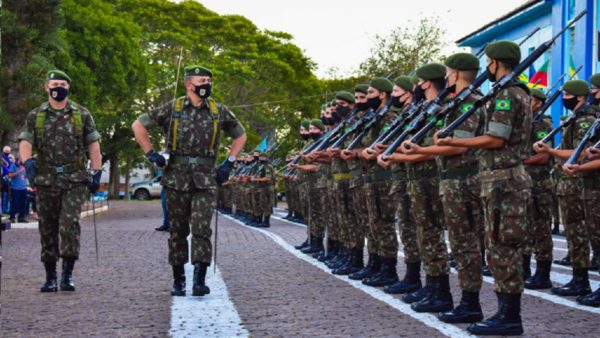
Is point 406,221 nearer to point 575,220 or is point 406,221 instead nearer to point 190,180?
point 575,220

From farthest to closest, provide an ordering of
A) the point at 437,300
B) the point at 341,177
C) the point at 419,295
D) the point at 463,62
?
the point at 341,177
the point at 419,295
the point at 437,300
the point at 463,62

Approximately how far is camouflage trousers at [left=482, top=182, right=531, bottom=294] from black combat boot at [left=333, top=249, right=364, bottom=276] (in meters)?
3.59

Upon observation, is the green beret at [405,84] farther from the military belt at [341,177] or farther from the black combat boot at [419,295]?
the black combat boot at [419,295]

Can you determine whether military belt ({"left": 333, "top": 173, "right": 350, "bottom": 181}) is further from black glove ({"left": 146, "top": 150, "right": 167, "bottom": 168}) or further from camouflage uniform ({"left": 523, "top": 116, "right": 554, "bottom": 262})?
black glove ({"left": 146, "top": 150, "right": 167, "bottom": 168})

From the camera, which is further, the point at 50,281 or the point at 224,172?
the point at 50,281

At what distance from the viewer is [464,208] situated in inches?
237

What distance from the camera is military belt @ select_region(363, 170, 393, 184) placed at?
8.19 meters

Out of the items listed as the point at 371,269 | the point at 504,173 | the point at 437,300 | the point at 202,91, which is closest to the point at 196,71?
the point at 202,91

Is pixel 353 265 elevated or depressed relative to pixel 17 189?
depressed

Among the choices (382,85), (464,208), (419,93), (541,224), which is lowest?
(541,224)

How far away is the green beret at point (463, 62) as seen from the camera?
6285 mm

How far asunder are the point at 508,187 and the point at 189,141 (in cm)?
309

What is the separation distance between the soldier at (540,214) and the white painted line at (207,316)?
10.6 ft

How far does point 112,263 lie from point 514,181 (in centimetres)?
595
